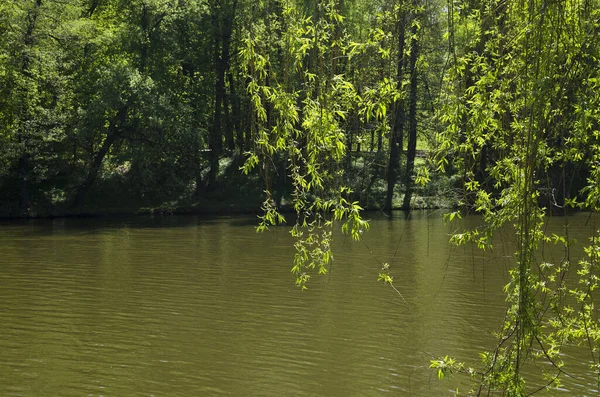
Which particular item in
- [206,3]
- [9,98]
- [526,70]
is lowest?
[526,70]

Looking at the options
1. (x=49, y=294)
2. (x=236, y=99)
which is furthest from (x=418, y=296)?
(x=236, y=99)

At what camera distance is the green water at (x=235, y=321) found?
9.52 metres

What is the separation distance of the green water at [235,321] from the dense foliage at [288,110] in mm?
748

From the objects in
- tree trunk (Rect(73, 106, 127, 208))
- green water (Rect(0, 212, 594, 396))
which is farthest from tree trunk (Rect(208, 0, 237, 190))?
green water (Rect(0, 212, 594, 396))

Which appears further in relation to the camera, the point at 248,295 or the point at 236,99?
the point at 236,99

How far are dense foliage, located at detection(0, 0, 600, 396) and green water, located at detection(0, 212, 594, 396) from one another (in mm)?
748

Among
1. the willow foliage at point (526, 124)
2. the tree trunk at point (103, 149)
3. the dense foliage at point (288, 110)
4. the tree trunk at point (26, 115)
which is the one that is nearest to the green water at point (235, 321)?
the willow foliage at point (526, 124)

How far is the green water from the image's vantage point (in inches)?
375

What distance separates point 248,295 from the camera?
15109mm

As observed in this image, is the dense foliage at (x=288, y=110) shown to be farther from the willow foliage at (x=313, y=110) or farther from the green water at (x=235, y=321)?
the green water at (x=235, y=321)

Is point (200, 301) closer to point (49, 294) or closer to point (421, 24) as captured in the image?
point (49, 294)

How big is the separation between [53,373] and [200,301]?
16.1ft

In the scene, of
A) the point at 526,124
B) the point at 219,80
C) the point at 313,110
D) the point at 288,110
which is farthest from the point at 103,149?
the point at 526,124

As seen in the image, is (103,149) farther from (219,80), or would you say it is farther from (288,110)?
(288,110)
